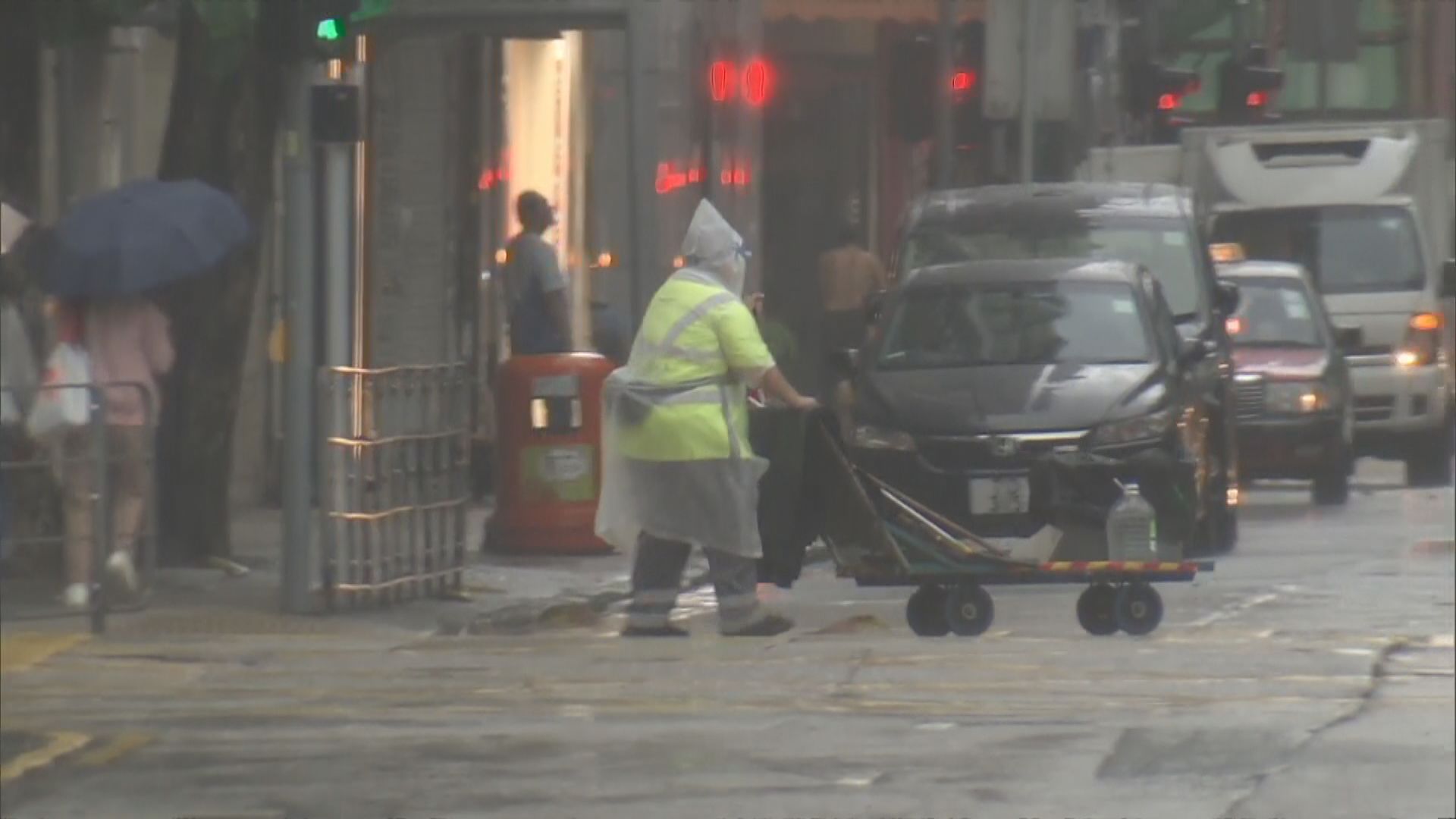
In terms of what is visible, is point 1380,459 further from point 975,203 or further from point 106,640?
point 106,640

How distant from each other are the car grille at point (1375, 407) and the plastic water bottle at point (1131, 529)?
795 mm

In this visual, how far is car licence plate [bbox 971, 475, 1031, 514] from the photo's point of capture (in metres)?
11.8

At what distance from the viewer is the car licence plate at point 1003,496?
11789mm

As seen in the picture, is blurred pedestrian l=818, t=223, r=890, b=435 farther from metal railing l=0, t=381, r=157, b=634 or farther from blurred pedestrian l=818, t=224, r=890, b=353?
metal railing l=0, t=381, r=157, b=634

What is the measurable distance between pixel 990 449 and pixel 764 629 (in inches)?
65.5

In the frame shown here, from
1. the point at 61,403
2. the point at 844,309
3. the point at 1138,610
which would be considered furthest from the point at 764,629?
the point at 61,403

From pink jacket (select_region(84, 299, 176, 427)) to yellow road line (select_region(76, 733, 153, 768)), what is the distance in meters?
3.66

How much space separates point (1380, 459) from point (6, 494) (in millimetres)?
5451

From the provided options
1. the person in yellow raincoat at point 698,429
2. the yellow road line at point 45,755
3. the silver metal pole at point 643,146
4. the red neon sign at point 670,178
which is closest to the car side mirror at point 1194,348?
the person in yellow raincoat at point 698,429

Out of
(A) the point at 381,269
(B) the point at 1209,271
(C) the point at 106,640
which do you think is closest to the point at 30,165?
(A) the point at 381,269

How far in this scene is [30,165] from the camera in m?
15.9

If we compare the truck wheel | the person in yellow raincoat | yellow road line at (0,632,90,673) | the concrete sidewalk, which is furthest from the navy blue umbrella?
the truck wheel

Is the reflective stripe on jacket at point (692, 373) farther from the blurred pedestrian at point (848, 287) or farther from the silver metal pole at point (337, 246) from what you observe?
the silver metal pole at point (337, 246)

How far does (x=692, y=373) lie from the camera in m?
12.6
